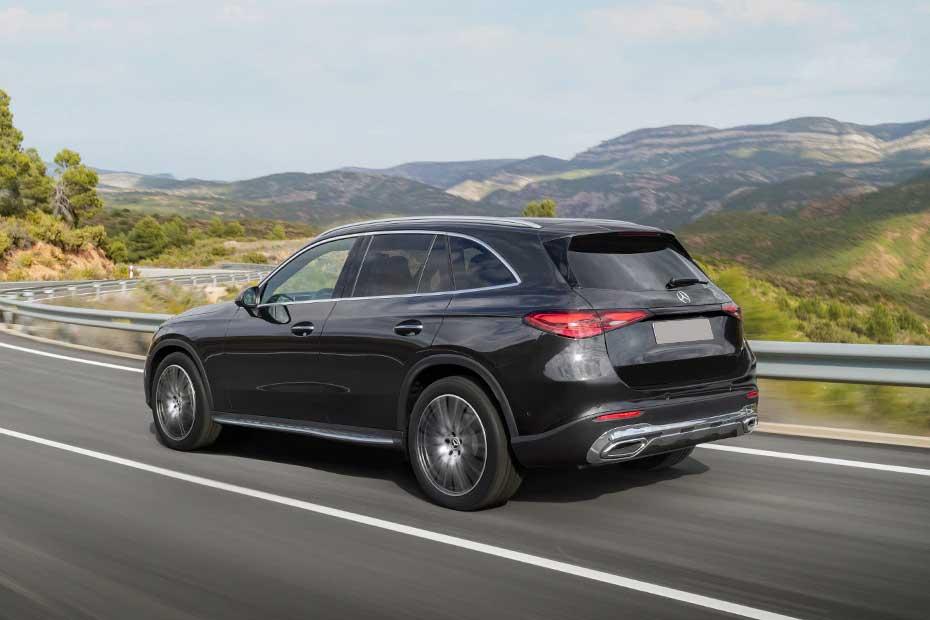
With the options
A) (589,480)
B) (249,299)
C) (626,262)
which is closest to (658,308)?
(626,262)

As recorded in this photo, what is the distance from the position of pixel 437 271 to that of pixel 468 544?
5.74 ft

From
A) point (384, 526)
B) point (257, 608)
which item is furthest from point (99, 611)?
point (384, 526)

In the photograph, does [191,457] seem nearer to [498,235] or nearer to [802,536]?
[498,235]

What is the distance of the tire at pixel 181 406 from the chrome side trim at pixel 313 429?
0.50 feet

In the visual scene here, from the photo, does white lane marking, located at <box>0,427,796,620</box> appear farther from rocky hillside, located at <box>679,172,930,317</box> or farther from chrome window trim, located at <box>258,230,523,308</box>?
rocky hillside, located at <box>679,172,930,317</box>

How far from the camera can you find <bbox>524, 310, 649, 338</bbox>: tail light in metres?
5.68

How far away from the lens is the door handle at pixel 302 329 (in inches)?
277

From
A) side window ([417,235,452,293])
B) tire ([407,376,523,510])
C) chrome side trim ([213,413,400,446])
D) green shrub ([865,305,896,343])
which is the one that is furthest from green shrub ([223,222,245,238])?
tire ([407,376,523,510])

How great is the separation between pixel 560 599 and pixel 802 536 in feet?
5.40

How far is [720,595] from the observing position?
4652 millimetres

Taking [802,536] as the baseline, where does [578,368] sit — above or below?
above

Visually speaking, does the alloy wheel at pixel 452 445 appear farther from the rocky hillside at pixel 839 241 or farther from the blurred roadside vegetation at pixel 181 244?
the rocky hillside at pixel 839 241

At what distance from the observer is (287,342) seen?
23.6ft

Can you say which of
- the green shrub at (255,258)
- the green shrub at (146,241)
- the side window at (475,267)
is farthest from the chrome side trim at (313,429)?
the green shrub at (146,241)
